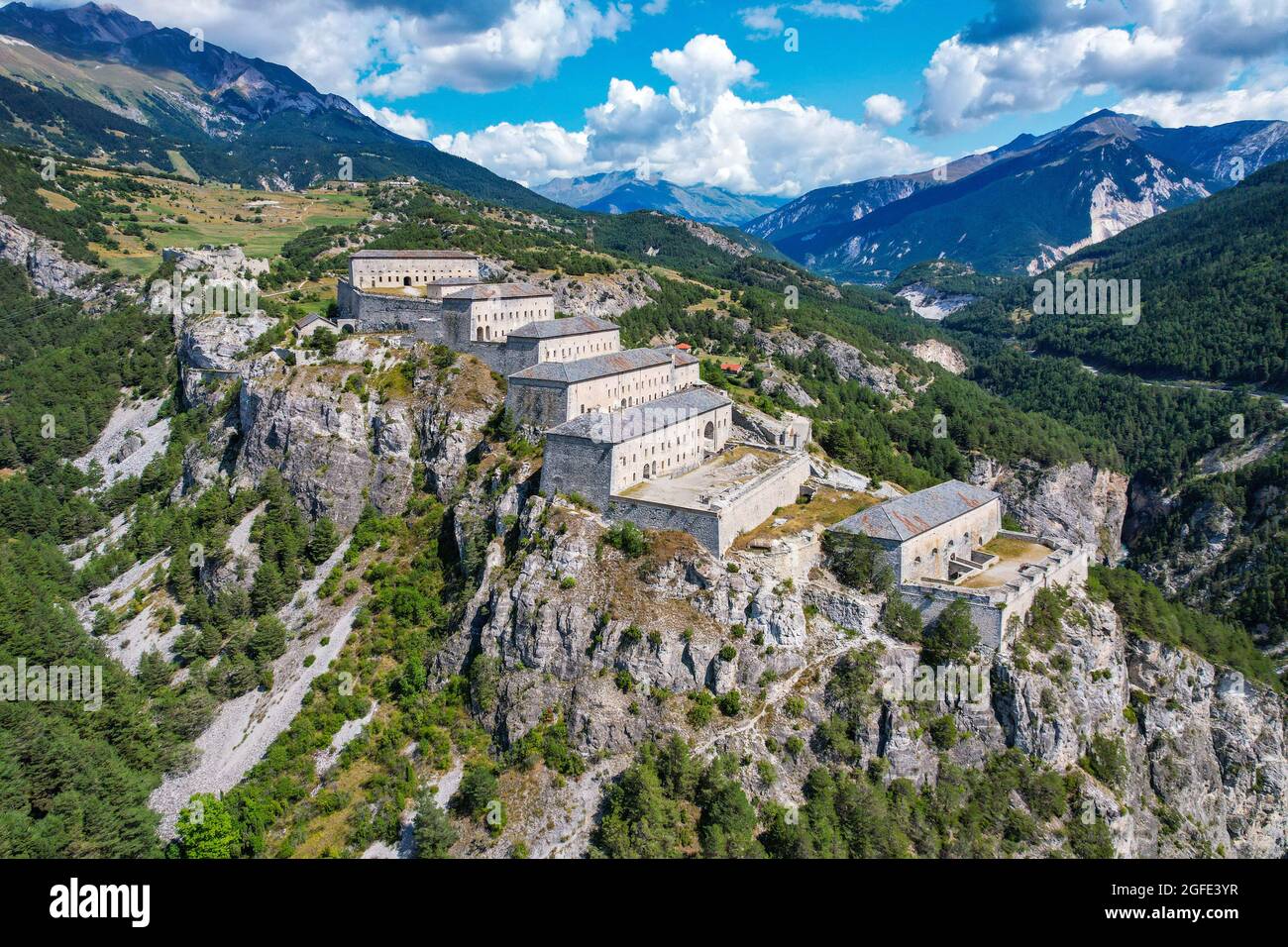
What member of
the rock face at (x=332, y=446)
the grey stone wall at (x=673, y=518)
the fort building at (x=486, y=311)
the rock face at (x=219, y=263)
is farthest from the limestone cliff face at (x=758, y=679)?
the rock face at (x=219, y=263)

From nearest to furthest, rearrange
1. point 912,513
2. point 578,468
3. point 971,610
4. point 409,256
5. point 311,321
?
point 971,610 → point 912,513 → point 578,468 → point 311,321 → point 409,256

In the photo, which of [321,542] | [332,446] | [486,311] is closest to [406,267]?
[486,311]

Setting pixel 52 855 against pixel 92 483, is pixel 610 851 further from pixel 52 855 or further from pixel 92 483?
pixel 92 483

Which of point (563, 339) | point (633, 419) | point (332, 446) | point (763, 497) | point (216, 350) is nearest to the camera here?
point (763, 497)

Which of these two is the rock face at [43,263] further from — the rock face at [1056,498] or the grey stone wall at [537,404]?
the rock face at [1056,498]

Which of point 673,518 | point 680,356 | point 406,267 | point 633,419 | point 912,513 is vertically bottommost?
point 673,518

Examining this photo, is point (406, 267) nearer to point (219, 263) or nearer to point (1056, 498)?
point (219, 263)
